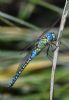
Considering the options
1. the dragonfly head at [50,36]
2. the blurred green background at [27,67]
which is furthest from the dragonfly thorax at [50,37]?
the blurred green background at [27,67]

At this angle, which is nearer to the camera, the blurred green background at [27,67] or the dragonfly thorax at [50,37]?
the dragonfly thorax at [50,37]

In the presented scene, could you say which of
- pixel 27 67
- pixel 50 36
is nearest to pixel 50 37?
pixel 50 36

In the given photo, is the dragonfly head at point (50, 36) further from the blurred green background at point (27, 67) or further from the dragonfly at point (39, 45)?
the blurred green background at point (27, 67)

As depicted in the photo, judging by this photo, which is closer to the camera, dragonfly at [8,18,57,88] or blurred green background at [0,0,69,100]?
dragonfly at [8,18,57,88]

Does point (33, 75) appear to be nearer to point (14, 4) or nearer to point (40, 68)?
point (40, 68)

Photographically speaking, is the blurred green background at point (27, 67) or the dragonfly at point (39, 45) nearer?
the dragonfly at point (39, 45)

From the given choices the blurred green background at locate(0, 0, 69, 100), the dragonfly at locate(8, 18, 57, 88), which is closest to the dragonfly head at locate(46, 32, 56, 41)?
the dragonfly at locate(8, 18, 57, 88)

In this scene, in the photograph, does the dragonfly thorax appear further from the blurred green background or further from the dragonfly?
the blurred green background

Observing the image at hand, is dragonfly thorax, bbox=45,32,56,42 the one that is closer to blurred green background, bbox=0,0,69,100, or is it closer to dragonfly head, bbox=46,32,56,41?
dragonfly head, bbox=46,32,56,41

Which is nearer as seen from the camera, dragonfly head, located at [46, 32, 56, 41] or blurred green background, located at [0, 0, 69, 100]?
dragonfly head, located at [46, 32, 56, 41]

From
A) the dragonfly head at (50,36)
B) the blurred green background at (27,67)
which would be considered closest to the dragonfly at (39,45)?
the dragonfly head at (50,36)

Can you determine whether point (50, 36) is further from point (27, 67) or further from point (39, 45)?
point (27, 67)
